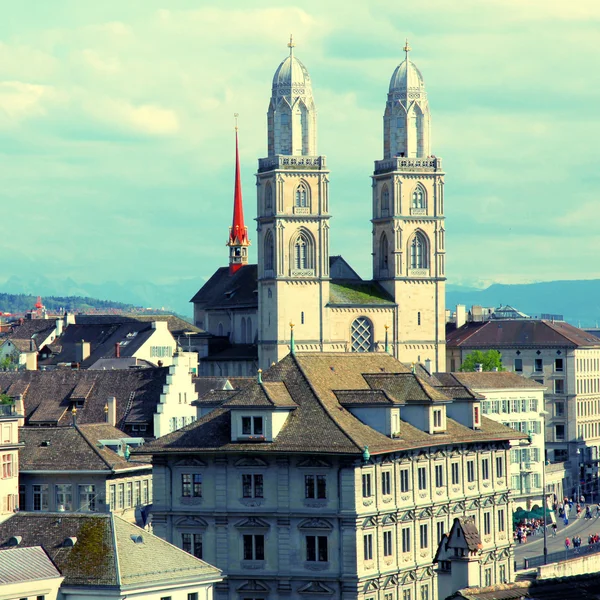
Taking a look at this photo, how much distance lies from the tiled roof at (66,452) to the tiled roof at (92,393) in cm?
1352

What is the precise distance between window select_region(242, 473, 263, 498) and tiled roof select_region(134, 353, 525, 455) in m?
1.30

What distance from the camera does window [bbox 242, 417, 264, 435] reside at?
317 ft

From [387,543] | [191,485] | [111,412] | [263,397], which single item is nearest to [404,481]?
[387,543]

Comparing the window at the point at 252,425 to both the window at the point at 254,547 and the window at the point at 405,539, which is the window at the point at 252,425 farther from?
the window at the point at 405,539

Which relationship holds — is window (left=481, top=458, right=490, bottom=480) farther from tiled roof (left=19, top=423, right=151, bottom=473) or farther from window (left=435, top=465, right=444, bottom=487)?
tiled roof (left=19, top=423, right=151, bottom=473)

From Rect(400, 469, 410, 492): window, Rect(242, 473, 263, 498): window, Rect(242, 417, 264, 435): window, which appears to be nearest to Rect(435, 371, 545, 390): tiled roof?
Rect(400, 469, 410, 492): window

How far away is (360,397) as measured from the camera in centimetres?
9975

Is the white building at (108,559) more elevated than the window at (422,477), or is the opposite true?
the window at (422,477)

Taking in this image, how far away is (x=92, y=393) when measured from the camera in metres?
143

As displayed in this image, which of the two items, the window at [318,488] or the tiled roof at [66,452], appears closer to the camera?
the window at [318,488]

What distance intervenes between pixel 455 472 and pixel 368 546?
11879 mm

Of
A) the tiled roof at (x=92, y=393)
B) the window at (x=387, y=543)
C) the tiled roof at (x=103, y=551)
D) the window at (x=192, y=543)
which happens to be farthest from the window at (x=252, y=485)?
the tiled roof at (x=92, y=393)

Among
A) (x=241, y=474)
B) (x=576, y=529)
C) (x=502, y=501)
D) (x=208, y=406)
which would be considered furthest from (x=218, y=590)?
(x=576, y=529)

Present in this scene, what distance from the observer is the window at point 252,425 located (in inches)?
3809
